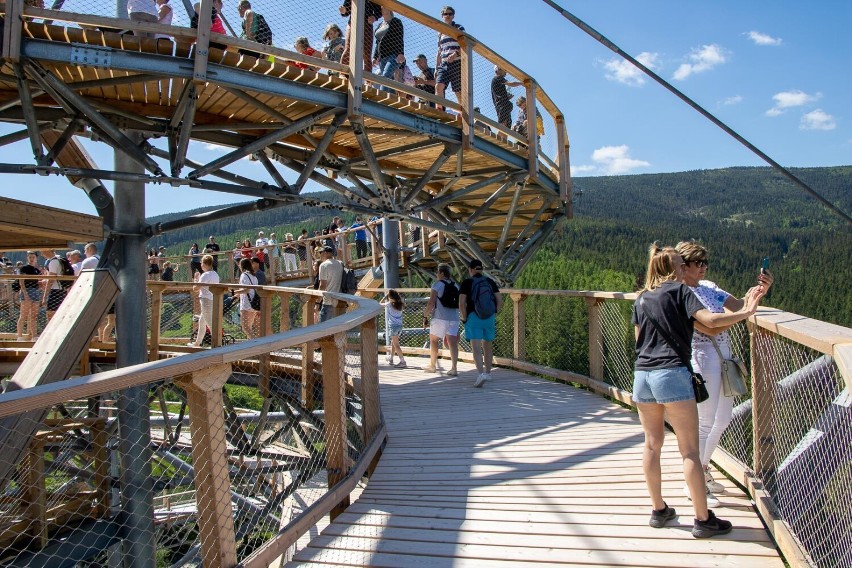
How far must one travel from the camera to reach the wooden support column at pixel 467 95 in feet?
25.4

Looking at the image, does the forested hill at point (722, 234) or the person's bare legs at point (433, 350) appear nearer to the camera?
the person's bare legs at point (433, 350)

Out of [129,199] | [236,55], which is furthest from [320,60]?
[129,199]

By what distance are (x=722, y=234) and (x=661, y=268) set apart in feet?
368

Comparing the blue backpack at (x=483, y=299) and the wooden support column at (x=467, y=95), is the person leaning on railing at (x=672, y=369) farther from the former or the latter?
the wooden support column at (x=467, y=95)

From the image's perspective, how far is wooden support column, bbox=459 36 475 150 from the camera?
7746mm

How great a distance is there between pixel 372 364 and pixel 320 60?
9.11 ft

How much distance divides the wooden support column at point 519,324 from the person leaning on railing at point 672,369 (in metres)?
5.60

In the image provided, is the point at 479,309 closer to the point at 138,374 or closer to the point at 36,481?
the point at 36,481

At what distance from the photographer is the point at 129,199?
278 inches

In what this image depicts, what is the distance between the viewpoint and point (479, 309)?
815 cm

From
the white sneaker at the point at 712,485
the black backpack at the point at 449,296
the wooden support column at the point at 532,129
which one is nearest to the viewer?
the white sneaker at the point at 712,485

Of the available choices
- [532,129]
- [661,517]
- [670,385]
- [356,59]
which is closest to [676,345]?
[670,385]

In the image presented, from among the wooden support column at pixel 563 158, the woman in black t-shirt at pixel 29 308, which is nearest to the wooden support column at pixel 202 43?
the wooden support column at pixel 563 158

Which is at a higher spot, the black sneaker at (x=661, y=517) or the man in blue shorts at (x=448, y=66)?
the man in blue shorts at (x=448, y=66)
